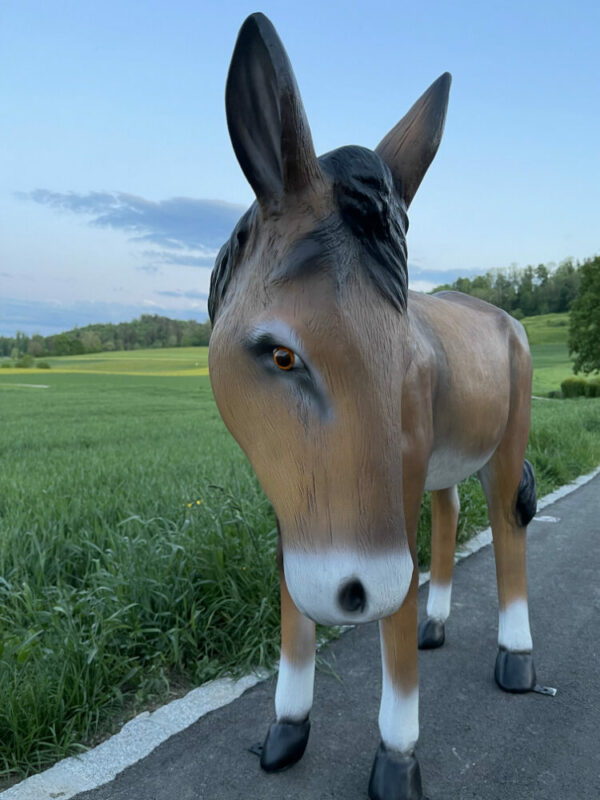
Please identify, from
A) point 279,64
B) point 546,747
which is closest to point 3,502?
point 546,747

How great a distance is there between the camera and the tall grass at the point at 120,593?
239 centimetres

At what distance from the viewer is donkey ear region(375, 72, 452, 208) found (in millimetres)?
1491

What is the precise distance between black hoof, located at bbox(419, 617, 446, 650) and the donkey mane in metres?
2.30

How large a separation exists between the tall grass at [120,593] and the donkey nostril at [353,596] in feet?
5.44

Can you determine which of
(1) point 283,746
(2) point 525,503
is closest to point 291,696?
(1) point 283,746

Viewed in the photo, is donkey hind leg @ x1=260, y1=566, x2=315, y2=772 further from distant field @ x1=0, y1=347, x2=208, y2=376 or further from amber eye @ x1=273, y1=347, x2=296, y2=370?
distant field @ x1=0, y1=347, x2=208, y2=376

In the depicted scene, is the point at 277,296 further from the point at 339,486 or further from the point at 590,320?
the point at 590,320

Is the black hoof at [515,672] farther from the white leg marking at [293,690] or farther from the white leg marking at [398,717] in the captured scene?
the white leg marking at [293,690]

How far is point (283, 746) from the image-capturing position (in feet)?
7.10

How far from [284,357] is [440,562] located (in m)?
2.17

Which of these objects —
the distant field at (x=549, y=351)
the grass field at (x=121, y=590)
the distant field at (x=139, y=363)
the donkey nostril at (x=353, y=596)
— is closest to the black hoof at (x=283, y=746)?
the grass field at (x=121, y=590)

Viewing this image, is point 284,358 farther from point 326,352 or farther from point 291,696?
point 291,696

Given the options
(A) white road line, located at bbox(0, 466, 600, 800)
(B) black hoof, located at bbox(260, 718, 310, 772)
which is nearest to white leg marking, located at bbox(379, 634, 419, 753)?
(B) black hoof, located at bbox(260, 718, 310, 772)

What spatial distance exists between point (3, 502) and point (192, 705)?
11.3 feet
